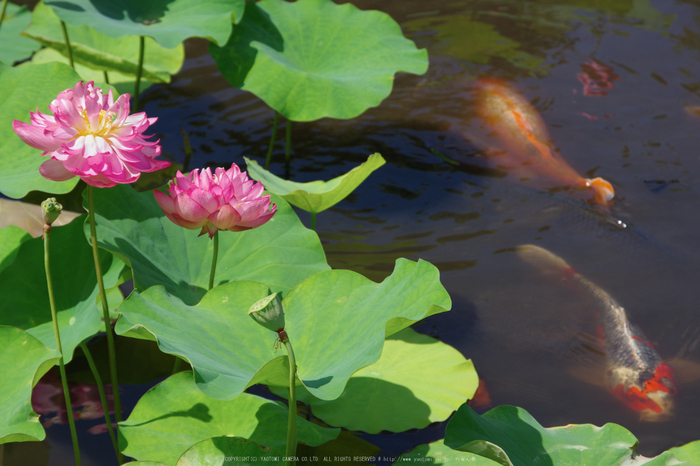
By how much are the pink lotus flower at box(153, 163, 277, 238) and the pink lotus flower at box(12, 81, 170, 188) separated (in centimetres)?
10

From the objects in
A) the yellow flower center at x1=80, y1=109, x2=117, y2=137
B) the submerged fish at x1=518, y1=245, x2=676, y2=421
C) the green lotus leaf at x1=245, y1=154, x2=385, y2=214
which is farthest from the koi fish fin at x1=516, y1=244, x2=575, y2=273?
the yellow flower center at x1=80, y1=109, x2=117, y2=137

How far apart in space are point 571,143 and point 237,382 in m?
2.36

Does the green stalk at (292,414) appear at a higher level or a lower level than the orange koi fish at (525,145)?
higher

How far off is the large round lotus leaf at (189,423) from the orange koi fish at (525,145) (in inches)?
71.1

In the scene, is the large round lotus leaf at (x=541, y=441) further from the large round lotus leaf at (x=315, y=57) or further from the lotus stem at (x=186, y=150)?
the lotus stem at (x=186, y=150)

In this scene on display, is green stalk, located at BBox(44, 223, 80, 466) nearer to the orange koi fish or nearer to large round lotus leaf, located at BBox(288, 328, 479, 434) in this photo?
large round lotus leaf, located at BBox(288, 328, 479, 434)

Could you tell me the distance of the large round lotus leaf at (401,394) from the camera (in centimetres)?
156

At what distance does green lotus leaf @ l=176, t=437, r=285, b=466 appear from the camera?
1200mm

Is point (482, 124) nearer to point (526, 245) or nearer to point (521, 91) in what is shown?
point (521, 91)

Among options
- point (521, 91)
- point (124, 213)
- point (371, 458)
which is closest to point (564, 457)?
point (371, 458)

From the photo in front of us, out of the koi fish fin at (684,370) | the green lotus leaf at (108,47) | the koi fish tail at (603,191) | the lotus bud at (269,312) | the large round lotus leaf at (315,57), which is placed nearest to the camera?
the lotus bud at (269,312)

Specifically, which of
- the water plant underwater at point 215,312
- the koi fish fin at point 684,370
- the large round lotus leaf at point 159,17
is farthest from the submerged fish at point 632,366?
the large round lotus leaf at point 159,17

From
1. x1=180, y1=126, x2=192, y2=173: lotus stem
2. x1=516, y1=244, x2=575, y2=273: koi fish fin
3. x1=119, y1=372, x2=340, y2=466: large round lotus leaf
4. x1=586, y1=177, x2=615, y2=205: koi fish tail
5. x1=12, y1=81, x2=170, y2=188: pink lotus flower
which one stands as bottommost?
x1=180, y1=126, x2=192, y2=173: lotus stem

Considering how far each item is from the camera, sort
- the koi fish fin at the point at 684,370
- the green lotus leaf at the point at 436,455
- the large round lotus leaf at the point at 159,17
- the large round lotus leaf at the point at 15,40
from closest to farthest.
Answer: the green lotus leaf at the point at 436,455
the koi fish fin at the point at 684,370
the large round lotus leaf at the point at 159,17
the large round lotus leaf at the point at 15,40
